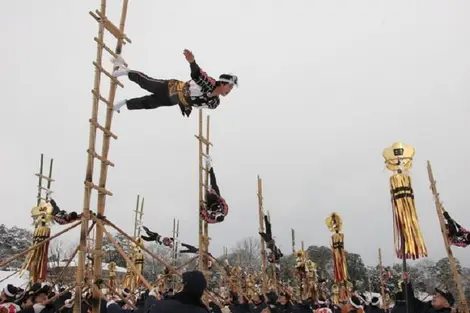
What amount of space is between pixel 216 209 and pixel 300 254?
27.2 feet

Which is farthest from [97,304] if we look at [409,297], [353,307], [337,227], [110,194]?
[337,227]

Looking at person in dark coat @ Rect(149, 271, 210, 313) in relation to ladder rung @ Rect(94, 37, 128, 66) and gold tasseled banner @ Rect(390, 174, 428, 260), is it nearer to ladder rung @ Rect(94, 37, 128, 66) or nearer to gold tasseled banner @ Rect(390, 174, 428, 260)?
gold tasseled banner @ Rect(390, 174, 428, 260)

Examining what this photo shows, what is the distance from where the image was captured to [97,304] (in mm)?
5801

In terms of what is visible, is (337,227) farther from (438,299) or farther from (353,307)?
(438,299)

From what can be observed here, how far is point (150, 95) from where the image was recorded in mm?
6453

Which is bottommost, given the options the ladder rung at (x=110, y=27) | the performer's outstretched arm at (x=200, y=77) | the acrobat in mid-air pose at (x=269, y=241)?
the acrobat in mid-air pose at (x=269, y=241)

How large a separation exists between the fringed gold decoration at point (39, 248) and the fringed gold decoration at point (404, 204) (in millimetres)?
8087

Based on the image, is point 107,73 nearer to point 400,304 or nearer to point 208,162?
point 208,162

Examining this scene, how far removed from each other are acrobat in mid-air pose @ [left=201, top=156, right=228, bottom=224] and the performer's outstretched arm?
4.95m

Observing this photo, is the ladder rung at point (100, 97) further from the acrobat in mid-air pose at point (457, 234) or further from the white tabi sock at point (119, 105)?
the acrobat in mid-air pose at point (457, 234)

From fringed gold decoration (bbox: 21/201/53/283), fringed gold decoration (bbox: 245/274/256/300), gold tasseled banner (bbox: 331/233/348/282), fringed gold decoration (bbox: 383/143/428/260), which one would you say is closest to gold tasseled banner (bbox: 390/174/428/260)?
fringed gold decoration (bbox: 383/143/428/260)

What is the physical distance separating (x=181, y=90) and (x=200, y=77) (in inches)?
17.4

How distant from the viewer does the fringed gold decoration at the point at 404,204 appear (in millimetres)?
4824

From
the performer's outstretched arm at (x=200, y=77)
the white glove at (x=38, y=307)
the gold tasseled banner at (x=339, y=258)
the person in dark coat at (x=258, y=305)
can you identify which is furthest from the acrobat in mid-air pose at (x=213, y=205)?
the white glove at (x=38, y=307)
